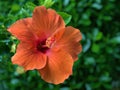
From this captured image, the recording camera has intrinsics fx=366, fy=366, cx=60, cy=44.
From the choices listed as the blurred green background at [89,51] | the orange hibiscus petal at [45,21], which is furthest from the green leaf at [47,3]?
the blurred green background at [89,51]

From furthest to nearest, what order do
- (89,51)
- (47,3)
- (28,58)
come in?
1. (89,51)
2. (47,3)
3. (28,58)

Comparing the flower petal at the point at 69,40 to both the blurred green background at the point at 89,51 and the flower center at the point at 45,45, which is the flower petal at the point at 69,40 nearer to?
the flower center at the point at 45,45

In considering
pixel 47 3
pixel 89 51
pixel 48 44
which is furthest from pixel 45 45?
pixel 89 51

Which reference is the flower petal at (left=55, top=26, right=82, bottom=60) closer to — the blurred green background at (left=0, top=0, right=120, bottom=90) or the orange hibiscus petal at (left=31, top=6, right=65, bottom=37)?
the orange hibiscus petal at (left=31, top=6, right=65, bottom=37)

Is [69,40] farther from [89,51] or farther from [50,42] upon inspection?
[89,51]

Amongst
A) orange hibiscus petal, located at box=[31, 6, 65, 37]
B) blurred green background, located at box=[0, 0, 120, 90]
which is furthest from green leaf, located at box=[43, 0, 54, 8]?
blurred green background, located at box=[0, 0, 120, 90]

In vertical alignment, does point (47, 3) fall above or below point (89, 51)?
above

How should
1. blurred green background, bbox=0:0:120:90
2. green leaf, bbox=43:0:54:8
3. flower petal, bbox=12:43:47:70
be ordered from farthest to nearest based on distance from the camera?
blurred green background, bbox=0:0:120:90 → green leaf, bbox=43:0:54:8 → flower petal, bbox=12:43:47:70
